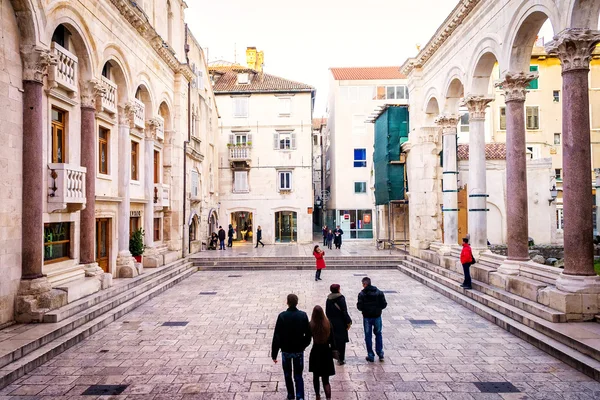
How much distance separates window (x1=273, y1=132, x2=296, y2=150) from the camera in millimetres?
32656

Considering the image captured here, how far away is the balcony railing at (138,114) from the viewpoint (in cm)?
1573

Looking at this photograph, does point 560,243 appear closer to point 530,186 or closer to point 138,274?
point 530,186

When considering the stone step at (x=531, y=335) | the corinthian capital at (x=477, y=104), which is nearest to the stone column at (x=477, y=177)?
the corinthian capital at (x=477, y=104)

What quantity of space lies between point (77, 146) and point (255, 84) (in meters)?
22.6

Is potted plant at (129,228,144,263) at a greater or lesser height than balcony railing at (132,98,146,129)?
lesser

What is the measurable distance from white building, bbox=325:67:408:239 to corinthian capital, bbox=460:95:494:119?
18940mm

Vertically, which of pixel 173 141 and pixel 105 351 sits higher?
pixel 173 141

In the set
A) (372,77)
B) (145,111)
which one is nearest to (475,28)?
(145,111)

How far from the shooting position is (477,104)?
48.7ft

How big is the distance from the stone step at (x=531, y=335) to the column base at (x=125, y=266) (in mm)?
10563

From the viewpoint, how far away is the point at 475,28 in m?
14.7

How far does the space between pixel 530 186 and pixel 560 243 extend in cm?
355

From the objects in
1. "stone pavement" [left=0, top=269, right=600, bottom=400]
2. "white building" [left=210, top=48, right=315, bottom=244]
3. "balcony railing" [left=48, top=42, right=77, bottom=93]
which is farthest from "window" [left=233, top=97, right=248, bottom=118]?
"stone pavement" [left=0, top=269, right=600, bottom=400]

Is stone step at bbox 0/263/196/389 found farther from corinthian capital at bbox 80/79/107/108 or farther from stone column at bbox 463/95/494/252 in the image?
stone column at bbox 463/95/494/252
